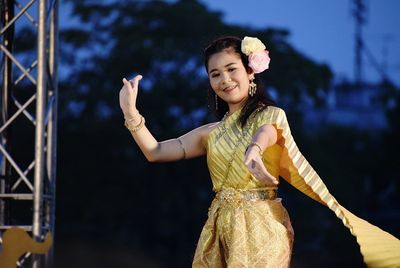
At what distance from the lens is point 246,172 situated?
2.72 metres

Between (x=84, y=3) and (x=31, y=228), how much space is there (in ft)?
43.4

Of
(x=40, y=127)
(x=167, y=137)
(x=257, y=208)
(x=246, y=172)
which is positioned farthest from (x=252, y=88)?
(x=167, y=137)

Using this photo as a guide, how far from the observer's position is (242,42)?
9.24 feet

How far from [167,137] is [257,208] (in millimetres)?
12938

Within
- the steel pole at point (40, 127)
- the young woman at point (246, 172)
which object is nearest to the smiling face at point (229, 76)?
the young woman at point (246, 172)

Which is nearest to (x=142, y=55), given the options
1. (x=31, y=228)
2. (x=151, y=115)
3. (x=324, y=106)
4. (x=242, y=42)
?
(x=151, y=115)

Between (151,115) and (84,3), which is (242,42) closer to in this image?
(151,115)

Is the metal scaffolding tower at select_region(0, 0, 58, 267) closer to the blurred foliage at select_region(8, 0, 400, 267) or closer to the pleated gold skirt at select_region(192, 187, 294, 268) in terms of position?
the pleated gold skirt at select_region(192, 187, 294, 268)

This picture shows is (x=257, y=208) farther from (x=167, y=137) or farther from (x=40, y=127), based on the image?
(x=167, y=137)

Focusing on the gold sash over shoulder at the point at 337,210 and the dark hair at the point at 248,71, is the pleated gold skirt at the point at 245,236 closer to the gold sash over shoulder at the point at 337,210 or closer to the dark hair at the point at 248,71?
the gold sash over shoulder at the point at 337,210

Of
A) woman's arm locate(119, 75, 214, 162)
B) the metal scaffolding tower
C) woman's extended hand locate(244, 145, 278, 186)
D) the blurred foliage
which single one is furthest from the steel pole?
the blurred foliage

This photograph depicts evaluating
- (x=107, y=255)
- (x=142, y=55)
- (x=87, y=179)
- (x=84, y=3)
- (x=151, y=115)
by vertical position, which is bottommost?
(x=107, y=255)

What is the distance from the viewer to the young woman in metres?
2.67

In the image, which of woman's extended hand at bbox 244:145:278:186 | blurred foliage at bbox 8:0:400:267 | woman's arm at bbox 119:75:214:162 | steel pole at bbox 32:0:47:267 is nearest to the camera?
woman's extended hand at bbox 244:145:278:186
